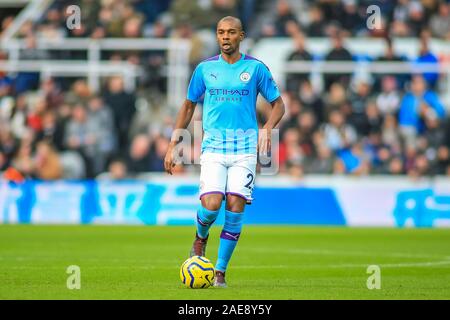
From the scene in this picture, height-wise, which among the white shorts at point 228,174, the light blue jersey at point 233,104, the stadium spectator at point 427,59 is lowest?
the white shorts at point 228,174

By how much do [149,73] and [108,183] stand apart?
4.15 meters

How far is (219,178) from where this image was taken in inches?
428

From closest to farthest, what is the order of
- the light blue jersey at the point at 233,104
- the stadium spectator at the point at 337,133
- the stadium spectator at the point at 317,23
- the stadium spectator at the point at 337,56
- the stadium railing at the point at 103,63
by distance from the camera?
the light blue jersey at the point at 233,104, the stadium spectator at the point at 337,133, the stadium spectator at the point at 337,56, the stadium railing at the point at 103,63, the stadium spectator at the point at 317,23

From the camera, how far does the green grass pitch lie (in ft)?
33.3

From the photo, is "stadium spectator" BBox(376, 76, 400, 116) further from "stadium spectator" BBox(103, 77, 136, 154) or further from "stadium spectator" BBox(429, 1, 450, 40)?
"stadium spectator" BBox(103, 77, 136, 154)

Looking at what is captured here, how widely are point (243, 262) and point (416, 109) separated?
11287mm

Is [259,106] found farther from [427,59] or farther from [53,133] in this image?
[53,133]

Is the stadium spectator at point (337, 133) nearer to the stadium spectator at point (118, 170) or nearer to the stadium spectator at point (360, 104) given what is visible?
the stadium spectator at point (360, 104)

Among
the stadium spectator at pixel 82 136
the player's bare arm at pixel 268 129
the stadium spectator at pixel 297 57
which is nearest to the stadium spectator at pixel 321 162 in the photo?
the stadium spectator at pixel 297 57

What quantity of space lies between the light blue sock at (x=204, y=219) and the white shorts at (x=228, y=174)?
0.58 ft

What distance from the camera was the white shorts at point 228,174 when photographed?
10828 mm

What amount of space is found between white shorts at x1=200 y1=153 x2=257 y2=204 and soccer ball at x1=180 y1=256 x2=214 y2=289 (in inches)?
28.1

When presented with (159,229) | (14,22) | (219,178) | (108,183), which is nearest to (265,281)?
(219,178)

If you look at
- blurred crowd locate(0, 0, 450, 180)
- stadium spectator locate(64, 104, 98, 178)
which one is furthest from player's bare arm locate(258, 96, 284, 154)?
stadium spectator locate(64, 104, 98, 178)
